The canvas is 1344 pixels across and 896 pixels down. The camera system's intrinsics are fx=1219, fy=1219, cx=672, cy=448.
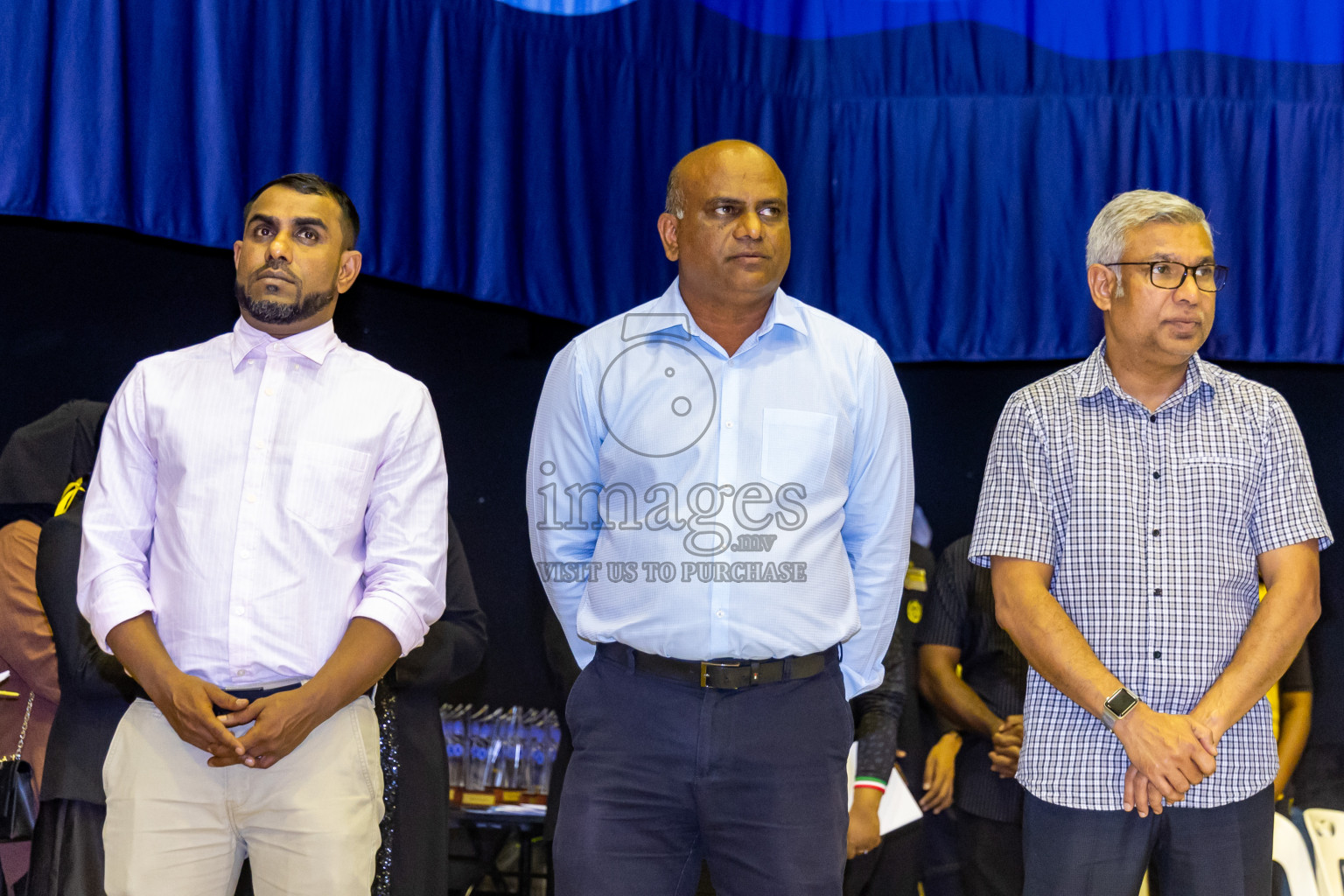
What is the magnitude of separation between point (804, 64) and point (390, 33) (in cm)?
139

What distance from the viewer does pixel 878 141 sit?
4.06 metres

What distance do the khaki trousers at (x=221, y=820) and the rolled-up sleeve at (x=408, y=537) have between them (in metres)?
0.24

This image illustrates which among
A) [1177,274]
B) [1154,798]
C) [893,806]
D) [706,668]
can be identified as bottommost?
[893,806]

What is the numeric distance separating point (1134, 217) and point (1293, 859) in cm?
194

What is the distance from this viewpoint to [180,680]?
2109mm

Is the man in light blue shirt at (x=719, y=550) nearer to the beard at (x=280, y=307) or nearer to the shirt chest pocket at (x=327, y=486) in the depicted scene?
the shirt chest pocket at (x=327, y=486)

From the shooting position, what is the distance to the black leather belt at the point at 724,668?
7.09 ft

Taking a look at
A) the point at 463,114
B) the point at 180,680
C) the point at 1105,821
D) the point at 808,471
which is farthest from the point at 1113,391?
the point at 463,114

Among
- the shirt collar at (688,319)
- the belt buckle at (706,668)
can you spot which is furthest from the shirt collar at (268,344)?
the belt buckle at (706,668)

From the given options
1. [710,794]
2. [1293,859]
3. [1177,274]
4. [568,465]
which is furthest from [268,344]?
[1293,859]

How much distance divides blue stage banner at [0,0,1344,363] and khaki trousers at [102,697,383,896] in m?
1.65

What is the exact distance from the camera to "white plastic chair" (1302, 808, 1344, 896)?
11.2 feet

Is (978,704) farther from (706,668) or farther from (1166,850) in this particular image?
(706,668)

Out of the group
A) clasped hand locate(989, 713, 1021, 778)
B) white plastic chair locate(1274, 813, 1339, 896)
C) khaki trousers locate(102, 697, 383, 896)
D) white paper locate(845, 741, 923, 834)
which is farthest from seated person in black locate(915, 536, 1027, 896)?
khaki trousers locate(102, 697, 383, 896)
